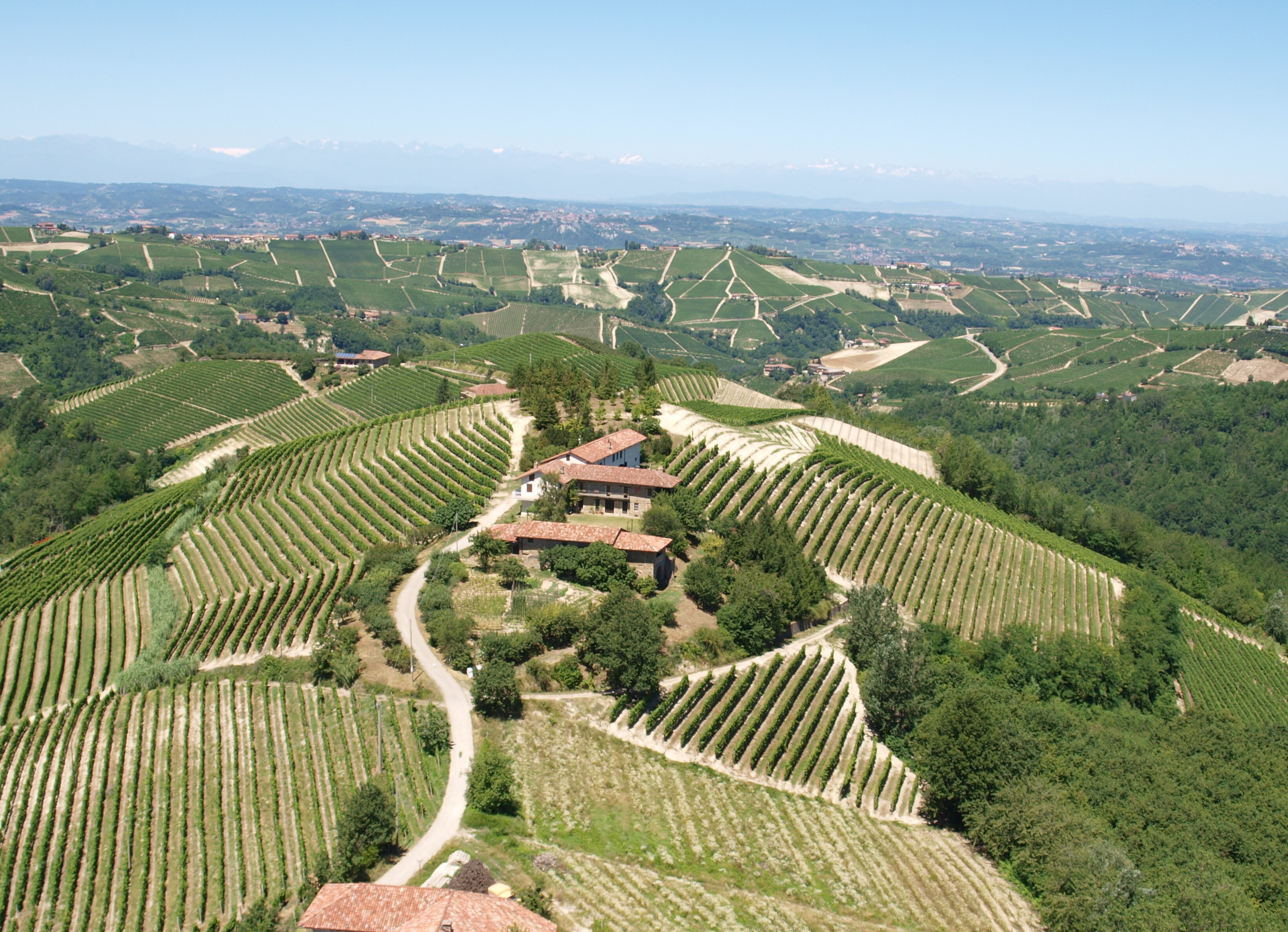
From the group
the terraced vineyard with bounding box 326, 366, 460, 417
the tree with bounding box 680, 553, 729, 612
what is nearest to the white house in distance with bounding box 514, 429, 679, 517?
the tree with bounding box 680, 553, 729, 612

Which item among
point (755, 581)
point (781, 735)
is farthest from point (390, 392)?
point (781, 735)

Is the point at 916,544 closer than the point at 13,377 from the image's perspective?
Yes

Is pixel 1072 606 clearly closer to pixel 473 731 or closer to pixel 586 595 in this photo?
pixel 586 595

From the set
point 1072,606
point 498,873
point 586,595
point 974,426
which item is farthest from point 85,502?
point 974,426

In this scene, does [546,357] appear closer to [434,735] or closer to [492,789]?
[434,735]

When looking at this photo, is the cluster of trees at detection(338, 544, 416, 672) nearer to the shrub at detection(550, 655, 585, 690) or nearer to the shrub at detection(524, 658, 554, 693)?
the shrub at detection(524, 658, 554, 693)

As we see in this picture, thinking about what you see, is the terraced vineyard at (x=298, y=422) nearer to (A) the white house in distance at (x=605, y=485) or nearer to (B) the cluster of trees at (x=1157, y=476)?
(A) the white house in distance at (x=605, y=485)

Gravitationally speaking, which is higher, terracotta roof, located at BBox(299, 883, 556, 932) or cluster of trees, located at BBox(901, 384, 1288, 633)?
terracotta roof, located at BBox(299, 883, 556, 932)
